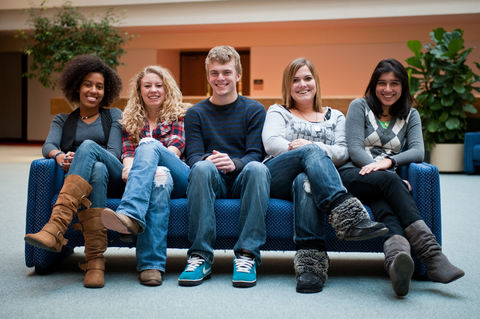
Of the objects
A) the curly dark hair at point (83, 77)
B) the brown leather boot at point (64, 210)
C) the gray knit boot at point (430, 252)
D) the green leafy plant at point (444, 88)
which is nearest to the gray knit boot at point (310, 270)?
the gray knit boot at point (430, 252)

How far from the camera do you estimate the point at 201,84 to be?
11.5 metres

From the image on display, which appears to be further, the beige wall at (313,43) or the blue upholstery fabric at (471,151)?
the beige wall at (313,43)

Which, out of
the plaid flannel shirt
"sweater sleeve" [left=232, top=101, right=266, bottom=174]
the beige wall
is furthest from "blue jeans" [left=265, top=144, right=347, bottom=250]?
the beige wall

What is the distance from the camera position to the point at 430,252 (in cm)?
179

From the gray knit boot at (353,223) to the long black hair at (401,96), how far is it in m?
0.74

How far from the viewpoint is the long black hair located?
7.51 ft

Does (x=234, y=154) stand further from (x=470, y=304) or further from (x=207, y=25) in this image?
(x=207, y=25)

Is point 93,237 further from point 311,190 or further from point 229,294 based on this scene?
point 311,190

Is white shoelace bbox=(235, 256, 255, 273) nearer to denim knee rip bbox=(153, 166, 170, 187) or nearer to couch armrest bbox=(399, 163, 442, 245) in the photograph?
denim knee rip bbox=(153, 166, 170, 187)

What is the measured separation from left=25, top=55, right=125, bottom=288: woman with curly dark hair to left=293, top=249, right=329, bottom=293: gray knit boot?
0.84 metres

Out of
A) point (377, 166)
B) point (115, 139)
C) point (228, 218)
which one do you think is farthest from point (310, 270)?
point (115, 139)

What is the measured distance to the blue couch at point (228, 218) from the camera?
1.98m

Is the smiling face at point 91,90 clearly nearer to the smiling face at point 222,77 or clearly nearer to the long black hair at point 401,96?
the smiling face at point 222,77

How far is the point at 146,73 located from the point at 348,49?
8.24m
